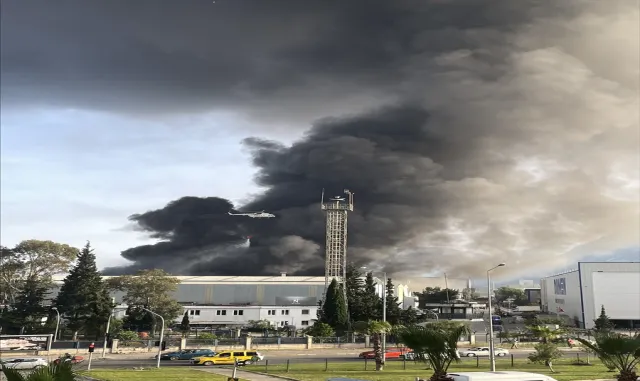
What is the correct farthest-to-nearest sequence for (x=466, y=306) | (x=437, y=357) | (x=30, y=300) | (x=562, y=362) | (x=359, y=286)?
(x=466, y=306) → (x=359, y=286) → (x=30, y=300) → (x=562, y=362) → (x=437, y=357)

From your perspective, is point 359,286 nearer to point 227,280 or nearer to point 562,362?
point 227,280

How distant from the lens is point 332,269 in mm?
117688

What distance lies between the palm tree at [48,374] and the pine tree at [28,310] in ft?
246

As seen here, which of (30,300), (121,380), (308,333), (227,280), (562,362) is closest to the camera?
(121,380)

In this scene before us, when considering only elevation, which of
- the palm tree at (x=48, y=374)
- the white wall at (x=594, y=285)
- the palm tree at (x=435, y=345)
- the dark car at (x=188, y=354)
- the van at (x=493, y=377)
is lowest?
the dark car at (x=188, y=354)

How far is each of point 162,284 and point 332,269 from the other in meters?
45.0

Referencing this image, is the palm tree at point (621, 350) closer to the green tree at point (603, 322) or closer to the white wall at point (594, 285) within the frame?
the green tree at point (603, 322)

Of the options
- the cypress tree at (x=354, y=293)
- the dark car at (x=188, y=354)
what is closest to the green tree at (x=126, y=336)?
the dark car at (x=188, y=354)

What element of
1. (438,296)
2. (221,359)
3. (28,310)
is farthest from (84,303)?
(438,296)

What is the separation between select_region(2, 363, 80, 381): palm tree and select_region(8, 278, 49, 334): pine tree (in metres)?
74.9

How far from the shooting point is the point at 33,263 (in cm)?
7881

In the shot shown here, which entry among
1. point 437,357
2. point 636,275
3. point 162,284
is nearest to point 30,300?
point 162,284

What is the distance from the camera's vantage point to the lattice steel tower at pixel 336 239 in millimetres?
117088

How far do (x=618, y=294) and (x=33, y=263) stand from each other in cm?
12541
